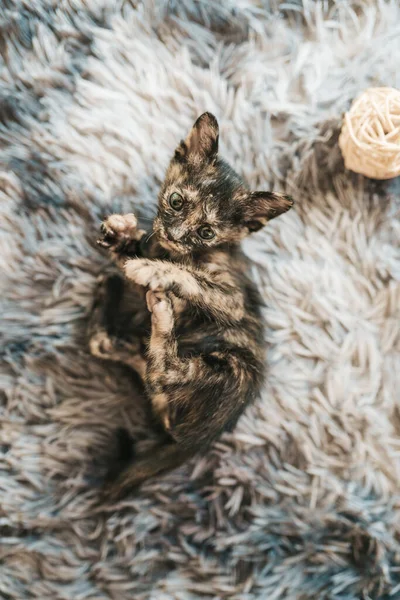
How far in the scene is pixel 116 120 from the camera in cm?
118

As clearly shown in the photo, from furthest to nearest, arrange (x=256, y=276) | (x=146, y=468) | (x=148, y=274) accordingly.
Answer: (x=256, y=276)
(x=146, y=468)
(x=148, y=274)

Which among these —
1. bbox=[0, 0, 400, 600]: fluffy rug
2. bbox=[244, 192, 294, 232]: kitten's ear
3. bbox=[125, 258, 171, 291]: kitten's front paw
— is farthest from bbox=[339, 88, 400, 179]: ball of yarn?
bbox=[125, 258, 171, 291]: kitten's front paw

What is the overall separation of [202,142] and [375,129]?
343 millimetres

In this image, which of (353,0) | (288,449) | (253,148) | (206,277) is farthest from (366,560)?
(353,0)

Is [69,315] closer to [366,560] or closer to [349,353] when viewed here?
[349,353]

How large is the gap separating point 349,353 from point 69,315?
0.58 meters

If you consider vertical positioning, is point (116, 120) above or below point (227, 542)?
above

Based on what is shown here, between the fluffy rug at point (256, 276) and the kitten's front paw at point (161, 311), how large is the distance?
0.25m

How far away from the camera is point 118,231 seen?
40.3 inches

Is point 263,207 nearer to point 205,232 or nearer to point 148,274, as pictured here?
point 205,232

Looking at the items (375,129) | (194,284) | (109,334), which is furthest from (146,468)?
(375,129)

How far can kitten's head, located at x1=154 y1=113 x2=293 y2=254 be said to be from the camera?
979mm

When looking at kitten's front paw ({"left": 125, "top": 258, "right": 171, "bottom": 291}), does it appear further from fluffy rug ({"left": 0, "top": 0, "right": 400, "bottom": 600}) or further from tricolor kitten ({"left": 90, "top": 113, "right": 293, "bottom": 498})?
fluffy rug ({"left": 0, "top": 0, "right": 400, "bottom": 600})

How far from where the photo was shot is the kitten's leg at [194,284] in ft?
3.05
